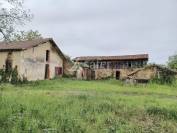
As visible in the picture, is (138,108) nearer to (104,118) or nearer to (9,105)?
(104,118)

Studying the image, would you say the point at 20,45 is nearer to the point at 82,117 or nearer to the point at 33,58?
the point at 33,58

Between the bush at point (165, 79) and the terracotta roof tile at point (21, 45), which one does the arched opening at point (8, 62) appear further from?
the bush at point (165, 79)

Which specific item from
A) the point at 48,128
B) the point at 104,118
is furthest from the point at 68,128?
the point at 104,118

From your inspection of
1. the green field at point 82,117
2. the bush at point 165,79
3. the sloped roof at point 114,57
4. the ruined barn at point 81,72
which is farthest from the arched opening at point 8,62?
the green field at point 82,117

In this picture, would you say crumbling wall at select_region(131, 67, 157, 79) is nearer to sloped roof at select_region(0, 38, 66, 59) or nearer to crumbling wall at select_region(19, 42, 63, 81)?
crumbling wall at select_region(19, 42, 63, 81)

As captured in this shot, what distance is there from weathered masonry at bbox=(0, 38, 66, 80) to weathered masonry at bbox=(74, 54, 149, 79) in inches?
522

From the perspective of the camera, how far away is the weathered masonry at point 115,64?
64.1 meters

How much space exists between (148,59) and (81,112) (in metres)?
46.0

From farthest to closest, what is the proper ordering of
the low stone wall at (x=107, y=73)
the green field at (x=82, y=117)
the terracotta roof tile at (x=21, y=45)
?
the low stone wall at (x=107, y=73) → the terracotta roof tile at (x=21, y=45) → the green field at (x=82, y=117)

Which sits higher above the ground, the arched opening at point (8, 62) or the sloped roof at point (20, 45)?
the sloped roof at point (20, 45)

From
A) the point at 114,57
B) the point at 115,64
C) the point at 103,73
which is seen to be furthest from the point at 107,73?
the point at 114,57

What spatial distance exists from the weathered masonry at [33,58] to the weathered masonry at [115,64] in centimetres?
1325

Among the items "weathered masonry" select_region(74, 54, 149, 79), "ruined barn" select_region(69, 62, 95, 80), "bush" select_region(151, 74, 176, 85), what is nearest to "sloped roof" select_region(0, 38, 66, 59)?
"ruined barn" select_region(69, 62, 95, 80)

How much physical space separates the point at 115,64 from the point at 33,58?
64.9 ft
